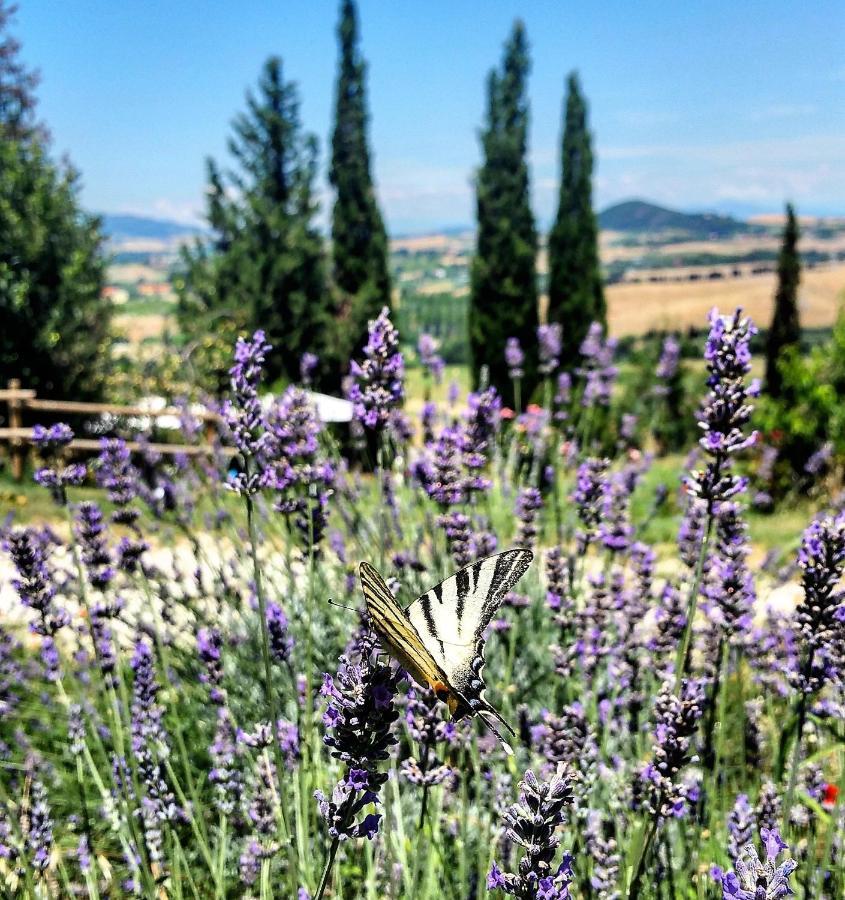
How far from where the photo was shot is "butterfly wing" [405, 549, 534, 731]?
137 centimetres

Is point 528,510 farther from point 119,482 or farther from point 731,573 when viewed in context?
point 119,482

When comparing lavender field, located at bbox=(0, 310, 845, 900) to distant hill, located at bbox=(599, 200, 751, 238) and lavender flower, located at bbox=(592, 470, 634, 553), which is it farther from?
distant hill, located at bbox=(599, 200, 751, 238)

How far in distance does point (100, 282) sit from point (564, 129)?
9.35 metres

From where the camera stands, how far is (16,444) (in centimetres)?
1078

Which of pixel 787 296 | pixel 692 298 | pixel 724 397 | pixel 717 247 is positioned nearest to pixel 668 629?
pixel 724 397

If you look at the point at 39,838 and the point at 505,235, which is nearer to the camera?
the point at 39,838

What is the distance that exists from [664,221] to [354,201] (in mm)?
66784

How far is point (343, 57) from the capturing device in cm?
1495

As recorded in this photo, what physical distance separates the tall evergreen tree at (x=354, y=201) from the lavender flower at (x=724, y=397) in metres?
13.1

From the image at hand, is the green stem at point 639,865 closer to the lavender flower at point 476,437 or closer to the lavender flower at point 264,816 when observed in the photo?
the lavender flower at point 264,816

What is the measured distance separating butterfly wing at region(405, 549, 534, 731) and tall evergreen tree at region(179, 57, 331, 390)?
12265mm

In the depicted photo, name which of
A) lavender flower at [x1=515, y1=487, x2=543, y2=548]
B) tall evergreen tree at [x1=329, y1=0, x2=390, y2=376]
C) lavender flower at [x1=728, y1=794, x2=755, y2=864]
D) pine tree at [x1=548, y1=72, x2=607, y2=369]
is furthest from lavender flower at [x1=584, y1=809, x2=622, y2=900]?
pine tree at [x1=548, y1=72, x2=607, y2=369]

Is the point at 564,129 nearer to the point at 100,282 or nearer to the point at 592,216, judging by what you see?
the point at 592,216

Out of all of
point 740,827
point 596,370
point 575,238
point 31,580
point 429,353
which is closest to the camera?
point 740,827
